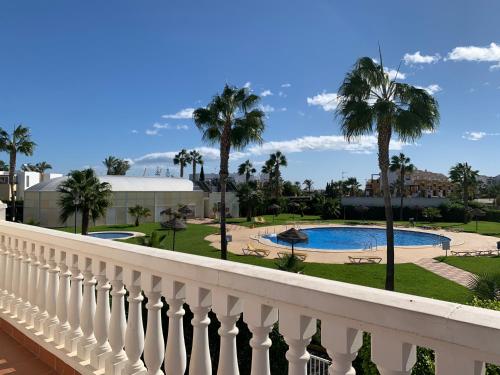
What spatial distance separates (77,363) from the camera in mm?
2457

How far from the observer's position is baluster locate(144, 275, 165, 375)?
6.29 ft

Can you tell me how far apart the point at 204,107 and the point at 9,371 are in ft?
57.0

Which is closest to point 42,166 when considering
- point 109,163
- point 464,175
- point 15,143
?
point 109,163

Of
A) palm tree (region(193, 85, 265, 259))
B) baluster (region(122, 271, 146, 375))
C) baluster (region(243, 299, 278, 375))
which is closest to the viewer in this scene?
baluster (region(243, 299, 278, 375))

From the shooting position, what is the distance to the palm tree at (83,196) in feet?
77.8

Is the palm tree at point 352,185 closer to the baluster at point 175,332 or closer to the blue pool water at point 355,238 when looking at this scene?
the blue pool water at point 355,238

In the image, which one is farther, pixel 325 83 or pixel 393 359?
pixel 325 83

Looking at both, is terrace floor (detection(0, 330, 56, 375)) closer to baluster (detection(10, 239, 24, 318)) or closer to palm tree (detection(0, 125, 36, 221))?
baluster (detection(10, 239, 24, 318))

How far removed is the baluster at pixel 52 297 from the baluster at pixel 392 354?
8.18 ft

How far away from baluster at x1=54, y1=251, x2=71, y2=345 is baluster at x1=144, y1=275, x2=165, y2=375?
1083 millimetres

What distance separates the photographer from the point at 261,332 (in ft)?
4.72

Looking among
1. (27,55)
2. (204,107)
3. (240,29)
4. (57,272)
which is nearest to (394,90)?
(240,29)

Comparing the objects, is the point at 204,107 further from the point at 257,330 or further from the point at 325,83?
the point at 257,330

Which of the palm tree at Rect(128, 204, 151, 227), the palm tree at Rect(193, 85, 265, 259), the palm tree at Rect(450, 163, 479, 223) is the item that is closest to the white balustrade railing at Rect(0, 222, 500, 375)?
the palm tree at Rect(193, 85, 265, 259)
